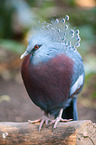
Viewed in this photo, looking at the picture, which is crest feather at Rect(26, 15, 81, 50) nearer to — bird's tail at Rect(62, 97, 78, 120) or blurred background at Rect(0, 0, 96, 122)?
blurred background at Rect(0, 0, 96, 122)

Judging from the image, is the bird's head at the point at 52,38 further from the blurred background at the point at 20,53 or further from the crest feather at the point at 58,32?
the blurred background at the point at 20,53

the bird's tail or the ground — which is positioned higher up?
the bird's tail

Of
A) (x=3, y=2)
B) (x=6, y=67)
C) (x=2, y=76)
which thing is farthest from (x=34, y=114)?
(x=3, y=2)

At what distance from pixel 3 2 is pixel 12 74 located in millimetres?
2160

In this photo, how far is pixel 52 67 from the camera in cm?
232

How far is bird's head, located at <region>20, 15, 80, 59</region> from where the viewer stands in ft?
7.50

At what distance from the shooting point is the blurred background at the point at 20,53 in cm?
438

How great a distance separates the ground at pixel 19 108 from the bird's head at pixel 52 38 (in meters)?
1.93

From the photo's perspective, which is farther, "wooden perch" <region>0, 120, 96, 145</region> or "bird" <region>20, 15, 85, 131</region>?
"bird" <region>20, 15, 85, 131</region>

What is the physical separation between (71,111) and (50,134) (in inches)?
24.6

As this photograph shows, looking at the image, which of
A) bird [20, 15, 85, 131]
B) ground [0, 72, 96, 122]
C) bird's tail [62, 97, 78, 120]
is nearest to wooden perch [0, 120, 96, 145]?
bird [20, 15, 85, 131]

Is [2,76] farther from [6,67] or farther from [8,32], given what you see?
[8,32]

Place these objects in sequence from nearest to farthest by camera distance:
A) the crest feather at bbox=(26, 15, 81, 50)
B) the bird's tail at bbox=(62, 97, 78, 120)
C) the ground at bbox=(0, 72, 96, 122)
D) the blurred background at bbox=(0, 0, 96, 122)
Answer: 1. the crest feather at bbox=(26, 15, 81, 50)
2. the bird's tail at bbox=(62, 97, 78, 120)
3. the ground at bbox=(0, 72, 96, 122)
4. the blurred background at bbox=(0, 0, 96, 122)

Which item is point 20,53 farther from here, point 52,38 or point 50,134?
point 50,134
